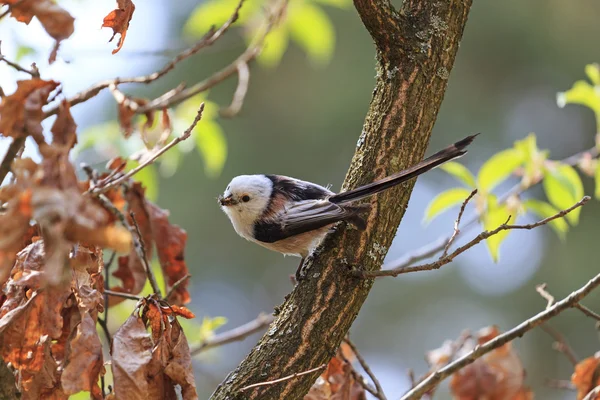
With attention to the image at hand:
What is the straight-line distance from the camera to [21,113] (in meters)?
1.40

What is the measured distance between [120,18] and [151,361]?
0.84m

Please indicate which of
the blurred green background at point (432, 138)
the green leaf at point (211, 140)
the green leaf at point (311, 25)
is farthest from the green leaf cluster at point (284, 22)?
the blurred green background at point (432, 138)

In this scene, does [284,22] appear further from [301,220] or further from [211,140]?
[301,220]

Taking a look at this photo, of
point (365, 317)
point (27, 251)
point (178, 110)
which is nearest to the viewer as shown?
point (27, 251)

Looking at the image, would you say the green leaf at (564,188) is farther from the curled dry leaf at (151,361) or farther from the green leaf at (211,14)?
the curled dry leaf at (151,361)

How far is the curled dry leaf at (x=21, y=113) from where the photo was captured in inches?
54.7

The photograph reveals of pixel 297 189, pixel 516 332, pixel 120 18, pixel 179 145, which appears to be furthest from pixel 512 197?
pixel 120 18

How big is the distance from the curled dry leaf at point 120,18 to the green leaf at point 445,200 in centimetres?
185

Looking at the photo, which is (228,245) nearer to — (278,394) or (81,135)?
(81,135)

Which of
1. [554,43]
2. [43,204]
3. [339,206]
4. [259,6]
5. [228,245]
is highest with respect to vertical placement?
[554,43]

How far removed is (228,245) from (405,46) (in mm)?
8839

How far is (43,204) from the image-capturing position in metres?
1.05

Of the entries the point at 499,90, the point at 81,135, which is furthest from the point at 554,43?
the point at 81,135

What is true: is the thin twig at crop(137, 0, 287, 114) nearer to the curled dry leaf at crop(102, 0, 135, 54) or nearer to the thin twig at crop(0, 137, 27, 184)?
the curled dry leaf at crop(102, 0, 135, 54)
